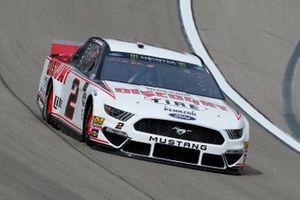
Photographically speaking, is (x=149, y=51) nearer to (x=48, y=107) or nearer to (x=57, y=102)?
(x=57, y=102)

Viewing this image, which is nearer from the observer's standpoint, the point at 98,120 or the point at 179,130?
the point at 179,130

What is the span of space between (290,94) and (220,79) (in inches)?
55.7

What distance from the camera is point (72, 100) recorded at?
13.5m

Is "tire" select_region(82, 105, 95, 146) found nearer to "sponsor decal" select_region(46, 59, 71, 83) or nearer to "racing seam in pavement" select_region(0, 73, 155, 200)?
"racing seam in pavement" select_region(0, 73, 155, 200)

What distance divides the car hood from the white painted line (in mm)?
2933

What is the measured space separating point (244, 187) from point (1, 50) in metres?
9.30

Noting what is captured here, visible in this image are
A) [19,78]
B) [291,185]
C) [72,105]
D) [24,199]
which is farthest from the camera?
[19,78]

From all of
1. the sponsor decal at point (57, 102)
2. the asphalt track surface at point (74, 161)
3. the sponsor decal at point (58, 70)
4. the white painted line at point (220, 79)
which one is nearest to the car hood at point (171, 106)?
the asphalt track surface at point (74, 161)

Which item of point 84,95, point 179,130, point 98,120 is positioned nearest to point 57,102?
point 84,95

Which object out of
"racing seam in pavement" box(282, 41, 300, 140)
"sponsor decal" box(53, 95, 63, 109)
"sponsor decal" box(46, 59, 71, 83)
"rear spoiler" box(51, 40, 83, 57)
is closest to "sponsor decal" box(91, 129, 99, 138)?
"sponsor decal" box(53, 95, 63, 109)

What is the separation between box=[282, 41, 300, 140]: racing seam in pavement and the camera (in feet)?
55.2

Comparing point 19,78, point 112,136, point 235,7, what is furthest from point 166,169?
point 235,7

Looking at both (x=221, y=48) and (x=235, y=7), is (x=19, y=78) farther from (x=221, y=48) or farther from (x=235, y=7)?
(x=235, y=7)

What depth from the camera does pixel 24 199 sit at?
29.5 feet
